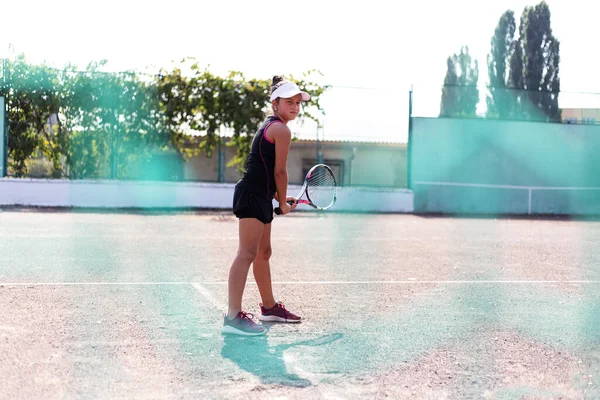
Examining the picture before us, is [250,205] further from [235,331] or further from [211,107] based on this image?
[211,107]

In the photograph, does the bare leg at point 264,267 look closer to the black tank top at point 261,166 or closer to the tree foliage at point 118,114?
the black tank top at point 261,166

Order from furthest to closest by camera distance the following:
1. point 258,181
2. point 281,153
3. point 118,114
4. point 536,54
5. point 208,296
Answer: point 536,54
point 118,114
point 208,296
point 258,181
point 281,153

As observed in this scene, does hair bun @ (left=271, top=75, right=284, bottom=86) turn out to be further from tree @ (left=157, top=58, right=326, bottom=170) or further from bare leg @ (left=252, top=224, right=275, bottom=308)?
tree @ (left=157, top=58, right=326, bottom=170)

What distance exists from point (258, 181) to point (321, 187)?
→ 1.46 metres

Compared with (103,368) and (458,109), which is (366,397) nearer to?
(103,368)

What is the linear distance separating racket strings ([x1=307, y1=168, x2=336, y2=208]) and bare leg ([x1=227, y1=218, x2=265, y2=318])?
124cm

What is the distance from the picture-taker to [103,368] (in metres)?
4.78

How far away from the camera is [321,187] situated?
24.0ft

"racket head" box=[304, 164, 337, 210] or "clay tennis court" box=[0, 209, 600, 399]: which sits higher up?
"racket head" box=[304, 164, 337, 210]

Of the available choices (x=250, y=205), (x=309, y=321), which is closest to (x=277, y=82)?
(x=250, y=205)

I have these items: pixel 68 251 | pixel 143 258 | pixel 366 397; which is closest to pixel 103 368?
pixel 366 397

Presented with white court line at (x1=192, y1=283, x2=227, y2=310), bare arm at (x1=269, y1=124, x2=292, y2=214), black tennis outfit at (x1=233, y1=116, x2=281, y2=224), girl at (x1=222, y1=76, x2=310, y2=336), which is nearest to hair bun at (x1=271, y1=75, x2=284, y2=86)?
girl at (x1=222, y1=76, x2=310, y2=336)

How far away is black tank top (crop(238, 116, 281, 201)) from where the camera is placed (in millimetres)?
5879

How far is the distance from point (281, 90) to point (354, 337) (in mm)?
1743
